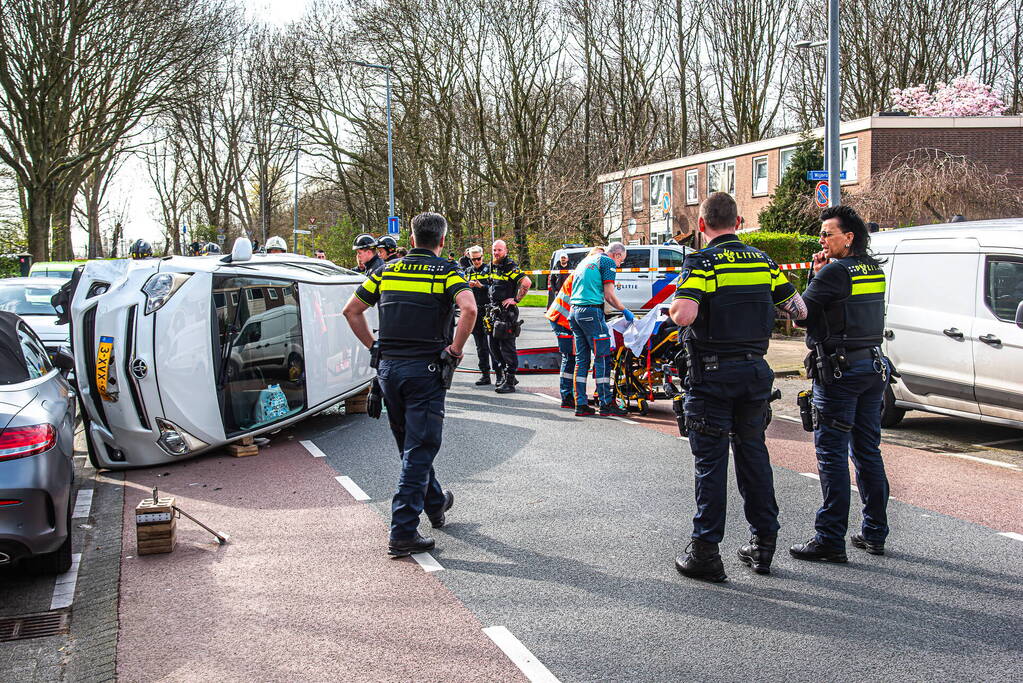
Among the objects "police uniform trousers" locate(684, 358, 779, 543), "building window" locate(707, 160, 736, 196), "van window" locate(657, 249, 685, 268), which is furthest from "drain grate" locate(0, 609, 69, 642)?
"building window" locate(707, 160, 736, 196)

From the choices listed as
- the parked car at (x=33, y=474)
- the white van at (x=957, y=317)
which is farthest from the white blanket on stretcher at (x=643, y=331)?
the parked car at (x=33, y=474)

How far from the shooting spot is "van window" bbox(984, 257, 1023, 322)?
26.1 feet

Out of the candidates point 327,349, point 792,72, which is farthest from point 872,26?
point 327,349

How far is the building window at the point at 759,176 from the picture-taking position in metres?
39.6

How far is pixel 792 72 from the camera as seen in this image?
43812mm

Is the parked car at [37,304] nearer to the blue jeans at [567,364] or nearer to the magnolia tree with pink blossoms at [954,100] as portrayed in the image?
the blue jeans at [567,364]

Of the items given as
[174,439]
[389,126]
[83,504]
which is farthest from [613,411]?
[389,126]

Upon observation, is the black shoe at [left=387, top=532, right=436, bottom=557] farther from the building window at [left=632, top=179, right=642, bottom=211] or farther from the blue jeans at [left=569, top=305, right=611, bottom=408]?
the building window at [left=632, top=179, right=642, bottom=211]

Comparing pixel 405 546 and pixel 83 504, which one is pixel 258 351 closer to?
pixel 83 504

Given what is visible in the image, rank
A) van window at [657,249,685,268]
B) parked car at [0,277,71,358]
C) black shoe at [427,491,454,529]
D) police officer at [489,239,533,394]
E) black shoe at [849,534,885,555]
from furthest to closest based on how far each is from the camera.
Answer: van window at [657,249,685,268] < parked car at [0,277,71,358] < police officer at [489,239,533,394] < black shoe at [427,491,454,529] < black shoe at [849,534,885,555]

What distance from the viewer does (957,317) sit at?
8359 mm

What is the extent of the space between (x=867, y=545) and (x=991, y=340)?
3.60 m

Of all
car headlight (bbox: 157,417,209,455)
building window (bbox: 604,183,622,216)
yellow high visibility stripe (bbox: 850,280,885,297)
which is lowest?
car headlight (bbox: 157,417,209,455)

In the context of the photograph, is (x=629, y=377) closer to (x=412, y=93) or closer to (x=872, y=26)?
(x=412, y=93)
